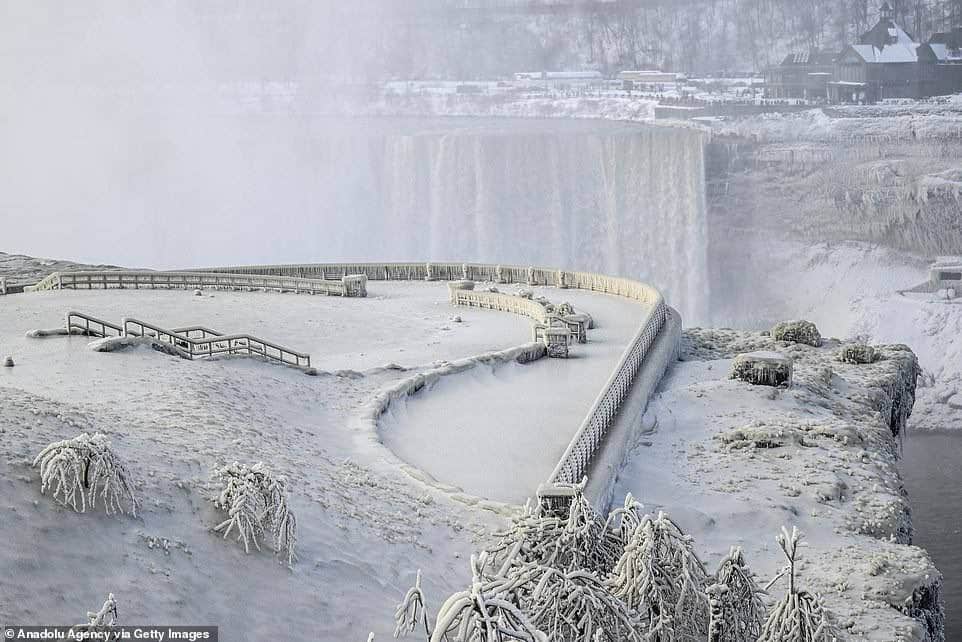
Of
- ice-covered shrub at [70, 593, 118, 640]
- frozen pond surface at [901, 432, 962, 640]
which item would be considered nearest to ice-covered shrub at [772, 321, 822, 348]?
frozen pond surface at [901, 432, 962, 640]

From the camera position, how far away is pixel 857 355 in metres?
37.0

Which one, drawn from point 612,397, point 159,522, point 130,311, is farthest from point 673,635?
point 130,311

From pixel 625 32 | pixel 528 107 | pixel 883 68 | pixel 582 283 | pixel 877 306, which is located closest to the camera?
pixel 582 283

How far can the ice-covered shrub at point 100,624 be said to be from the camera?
12488 mm

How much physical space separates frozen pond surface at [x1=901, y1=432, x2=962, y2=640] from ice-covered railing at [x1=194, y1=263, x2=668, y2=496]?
31.2 ft

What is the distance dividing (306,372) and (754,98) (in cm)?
5561

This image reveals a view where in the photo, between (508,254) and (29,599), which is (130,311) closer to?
(29,599)

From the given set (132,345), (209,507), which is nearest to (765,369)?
(132,345)

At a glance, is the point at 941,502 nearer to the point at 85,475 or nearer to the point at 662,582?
the point at 662,582

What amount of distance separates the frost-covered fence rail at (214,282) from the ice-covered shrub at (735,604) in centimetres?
2713

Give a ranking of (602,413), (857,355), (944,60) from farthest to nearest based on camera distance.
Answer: (944,60) → (857,355) → (602,413)

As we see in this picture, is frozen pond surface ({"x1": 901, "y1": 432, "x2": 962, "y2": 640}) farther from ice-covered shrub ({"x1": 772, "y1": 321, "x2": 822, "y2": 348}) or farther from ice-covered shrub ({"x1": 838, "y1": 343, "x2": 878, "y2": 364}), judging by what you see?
ice-covered shrub ({"x1": 772, "y1": 321, "x2": 822, "y2": 348})

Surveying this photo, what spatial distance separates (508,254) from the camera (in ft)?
264

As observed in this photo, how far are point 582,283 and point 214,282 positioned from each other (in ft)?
38.8
